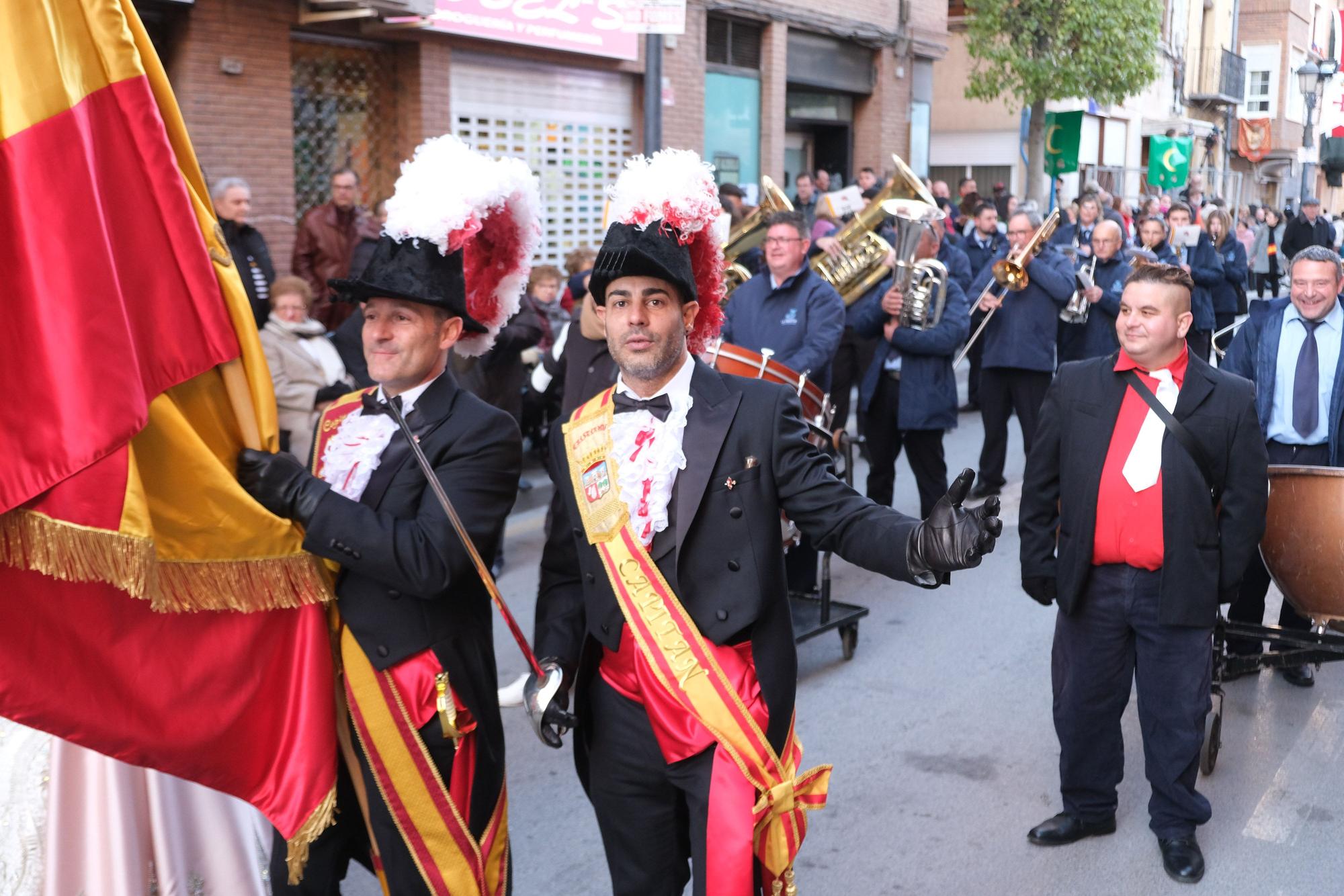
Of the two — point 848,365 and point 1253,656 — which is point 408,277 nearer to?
point 1253,656

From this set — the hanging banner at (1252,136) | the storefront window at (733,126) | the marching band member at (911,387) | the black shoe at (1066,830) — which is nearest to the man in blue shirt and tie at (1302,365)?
the black shoe at (1066,830)

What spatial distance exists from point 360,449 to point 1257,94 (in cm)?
5479

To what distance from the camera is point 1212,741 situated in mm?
5223

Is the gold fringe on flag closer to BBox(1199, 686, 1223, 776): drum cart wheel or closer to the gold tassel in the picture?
the gold tassel

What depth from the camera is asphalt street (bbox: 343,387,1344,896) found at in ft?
14.7

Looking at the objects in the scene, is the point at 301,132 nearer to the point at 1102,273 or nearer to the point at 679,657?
the point at 1102,273

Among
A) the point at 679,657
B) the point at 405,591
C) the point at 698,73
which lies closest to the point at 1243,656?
the point at 679,657

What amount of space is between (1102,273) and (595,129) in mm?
7170

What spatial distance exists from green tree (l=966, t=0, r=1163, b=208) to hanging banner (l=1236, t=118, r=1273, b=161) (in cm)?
2659

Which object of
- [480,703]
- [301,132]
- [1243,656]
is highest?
[301,132]

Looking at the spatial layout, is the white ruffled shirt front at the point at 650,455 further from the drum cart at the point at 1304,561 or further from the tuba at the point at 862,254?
the tuba at the point at 862,254

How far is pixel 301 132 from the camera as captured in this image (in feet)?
41.0

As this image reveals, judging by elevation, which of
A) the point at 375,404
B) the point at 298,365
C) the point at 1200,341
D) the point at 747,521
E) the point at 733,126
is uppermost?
the point at 733,126

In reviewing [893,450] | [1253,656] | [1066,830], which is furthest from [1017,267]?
[1066,830]
